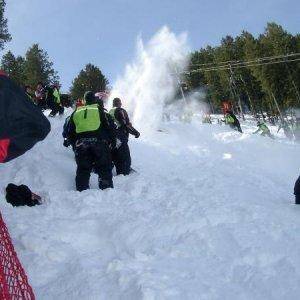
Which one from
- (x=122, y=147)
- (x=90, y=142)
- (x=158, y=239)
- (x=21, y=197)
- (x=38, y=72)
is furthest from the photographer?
(x=38, y=72)

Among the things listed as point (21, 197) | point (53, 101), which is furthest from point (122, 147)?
point (53, 101)

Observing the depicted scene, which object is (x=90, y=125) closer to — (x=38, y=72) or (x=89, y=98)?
(x=89, y=98)

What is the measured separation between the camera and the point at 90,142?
7129mm

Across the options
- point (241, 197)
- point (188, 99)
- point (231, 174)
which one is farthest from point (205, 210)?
point (188, 99)

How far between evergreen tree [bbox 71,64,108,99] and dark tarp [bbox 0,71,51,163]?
163 feet

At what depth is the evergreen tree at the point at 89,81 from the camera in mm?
52656

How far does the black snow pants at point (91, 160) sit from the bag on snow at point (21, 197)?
3.21 ft

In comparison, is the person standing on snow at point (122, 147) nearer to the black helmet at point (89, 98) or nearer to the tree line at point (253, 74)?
the black helmet at point (89, 98)

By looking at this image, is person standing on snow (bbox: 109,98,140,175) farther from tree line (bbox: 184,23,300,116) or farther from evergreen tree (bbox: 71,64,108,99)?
evergreen tree (bbox: 71,64,108,99)

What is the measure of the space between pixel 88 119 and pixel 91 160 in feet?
2.09

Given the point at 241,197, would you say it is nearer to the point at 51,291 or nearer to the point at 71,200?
the point at 71,200

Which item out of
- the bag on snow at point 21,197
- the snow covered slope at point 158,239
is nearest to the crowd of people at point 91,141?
the snow covered slope at point 158,239

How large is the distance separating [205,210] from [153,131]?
512 inches

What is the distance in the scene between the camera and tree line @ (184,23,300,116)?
46781 millimetres
